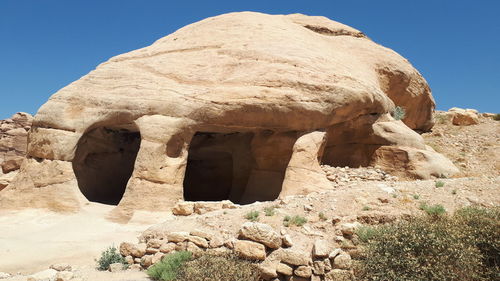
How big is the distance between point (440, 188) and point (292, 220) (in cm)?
387

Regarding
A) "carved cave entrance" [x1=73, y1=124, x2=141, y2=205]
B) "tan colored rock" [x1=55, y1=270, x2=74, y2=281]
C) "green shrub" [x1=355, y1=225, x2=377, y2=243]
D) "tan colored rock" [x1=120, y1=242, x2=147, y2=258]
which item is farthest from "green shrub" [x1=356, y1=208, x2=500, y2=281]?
"carved cave entrance" [x1=73, y1=124, x2=141, y2=205]

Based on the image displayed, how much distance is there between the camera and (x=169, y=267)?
6199 mm

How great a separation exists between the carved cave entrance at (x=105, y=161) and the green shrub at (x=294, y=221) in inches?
282

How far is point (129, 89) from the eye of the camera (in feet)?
41.8

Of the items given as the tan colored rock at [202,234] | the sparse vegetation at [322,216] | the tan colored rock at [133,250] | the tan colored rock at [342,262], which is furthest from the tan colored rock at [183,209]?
the tan colored rock at [342,262]

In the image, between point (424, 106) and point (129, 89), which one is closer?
point (129, 89)

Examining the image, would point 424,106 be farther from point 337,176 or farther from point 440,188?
point 440,188

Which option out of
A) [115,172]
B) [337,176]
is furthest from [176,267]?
[115,172]

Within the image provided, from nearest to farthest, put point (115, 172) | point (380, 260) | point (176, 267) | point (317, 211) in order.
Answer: point (380, 260) < point (176, 267) < point (317, 211) < point (115, 172)

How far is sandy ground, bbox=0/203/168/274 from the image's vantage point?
782cm

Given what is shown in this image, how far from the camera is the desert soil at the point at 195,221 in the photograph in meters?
7.55

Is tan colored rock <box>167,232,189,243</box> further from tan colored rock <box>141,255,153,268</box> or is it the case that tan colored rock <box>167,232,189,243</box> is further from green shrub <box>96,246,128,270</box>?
green shrub <box>96,246,128,270</box>

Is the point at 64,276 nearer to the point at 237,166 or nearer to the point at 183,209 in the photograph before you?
the point at 183,209

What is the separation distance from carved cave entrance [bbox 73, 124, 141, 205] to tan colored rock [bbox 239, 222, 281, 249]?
751 centimetres
